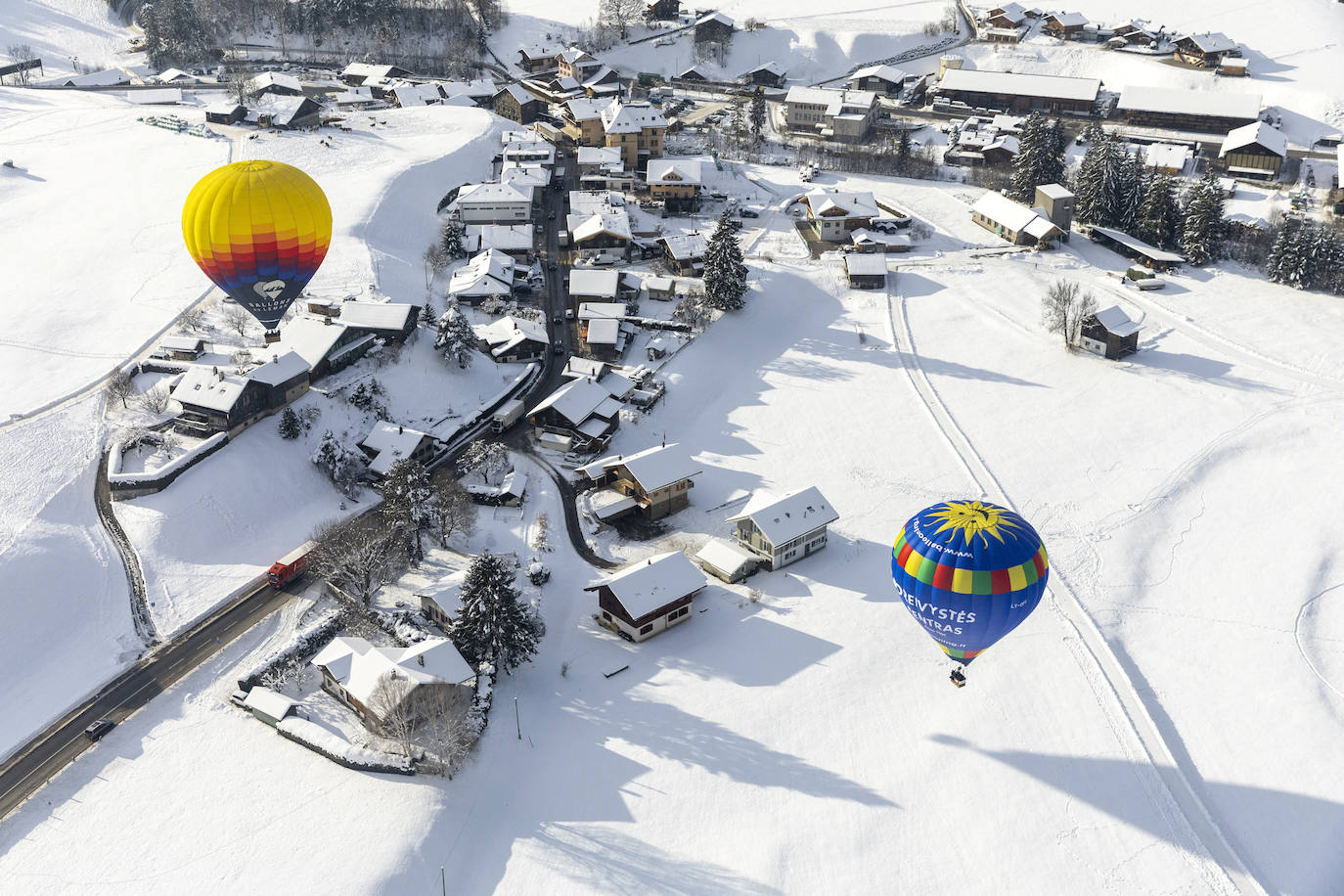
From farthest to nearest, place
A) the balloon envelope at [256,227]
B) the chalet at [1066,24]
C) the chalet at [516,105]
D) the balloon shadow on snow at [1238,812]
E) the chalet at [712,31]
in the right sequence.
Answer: the chalet at [1066,24]
the chalet at [712,31]
the chalet at [516,105]
the balloon envelope at [256,227]
the balloon shadow on snow at [1238,812]

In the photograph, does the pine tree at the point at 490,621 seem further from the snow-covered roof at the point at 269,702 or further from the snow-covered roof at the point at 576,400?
the snow-covered roof at the point at 576,400

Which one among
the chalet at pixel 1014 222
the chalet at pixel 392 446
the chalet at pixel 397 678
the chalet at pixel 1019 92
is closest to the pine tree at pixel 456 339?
the chalet at pixel 392 446

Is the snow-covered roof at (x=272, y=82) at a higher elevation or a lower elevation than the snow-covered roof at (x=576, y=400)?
higher

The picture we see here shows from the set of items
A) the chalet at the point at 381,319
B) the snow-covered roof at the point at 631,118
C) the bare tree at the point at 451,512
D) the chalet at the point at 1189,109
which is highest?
the chalet at the point at 1189,109

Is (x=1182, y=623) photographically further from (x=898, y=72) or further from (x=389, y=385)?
(x=898, y=72)

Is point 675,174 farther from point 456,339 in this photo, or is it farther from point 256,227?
point 256,227

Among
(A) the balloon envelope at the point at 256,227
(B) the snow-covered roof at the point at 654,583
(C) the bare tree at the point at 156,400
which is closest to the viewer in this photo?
(B) the snow-covered roof at the point at 654,583

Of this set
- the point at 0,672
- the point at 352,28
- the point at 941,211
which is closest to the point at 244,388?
the point at 0,672
